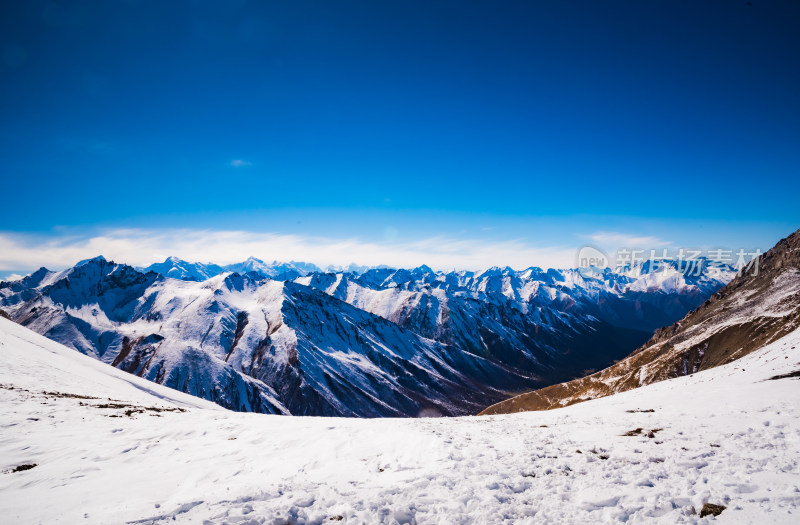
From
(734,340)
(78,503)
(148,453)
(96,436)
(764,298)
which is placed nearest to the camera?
(78,503)

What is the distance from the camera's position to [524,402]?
153 metres

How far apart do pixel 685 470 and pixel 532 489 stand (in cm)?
533

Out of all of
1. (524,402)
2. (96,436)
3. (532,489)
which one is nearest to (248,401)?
(524,402)

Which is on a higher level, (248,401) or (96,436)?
(96,436)

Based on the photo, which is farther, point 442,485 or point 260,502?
point 442,485

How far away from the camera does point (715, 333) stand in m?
133

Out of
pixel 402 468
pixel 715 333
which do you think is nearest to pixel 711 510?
pixel 402 468

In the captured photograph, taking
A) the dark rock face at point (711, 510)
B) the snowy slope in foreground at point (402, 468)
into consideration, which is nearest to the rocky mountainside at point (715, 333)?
the snowy slope in foreground at point (402, 468)

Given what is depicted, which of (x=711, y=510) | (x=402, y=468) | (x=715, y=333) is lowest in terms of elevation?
(x=715, y=333)

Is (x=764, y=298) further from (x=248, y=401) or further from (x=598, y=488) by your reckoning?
(x=248, y=401)

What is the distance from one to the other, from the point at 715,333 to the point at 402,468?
170587mm

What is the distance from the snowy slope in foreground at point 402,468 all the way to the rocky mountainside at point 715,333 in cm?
12483

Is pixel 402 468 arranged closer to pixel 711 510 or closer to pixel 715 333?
pixel 711 510

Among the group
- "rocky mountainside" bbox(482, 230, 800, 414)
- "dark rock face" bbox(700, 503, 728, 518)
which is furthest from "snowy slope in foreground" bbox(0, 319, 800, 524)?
"rocky mountainside" bbox(482, 230, 800, 414)
